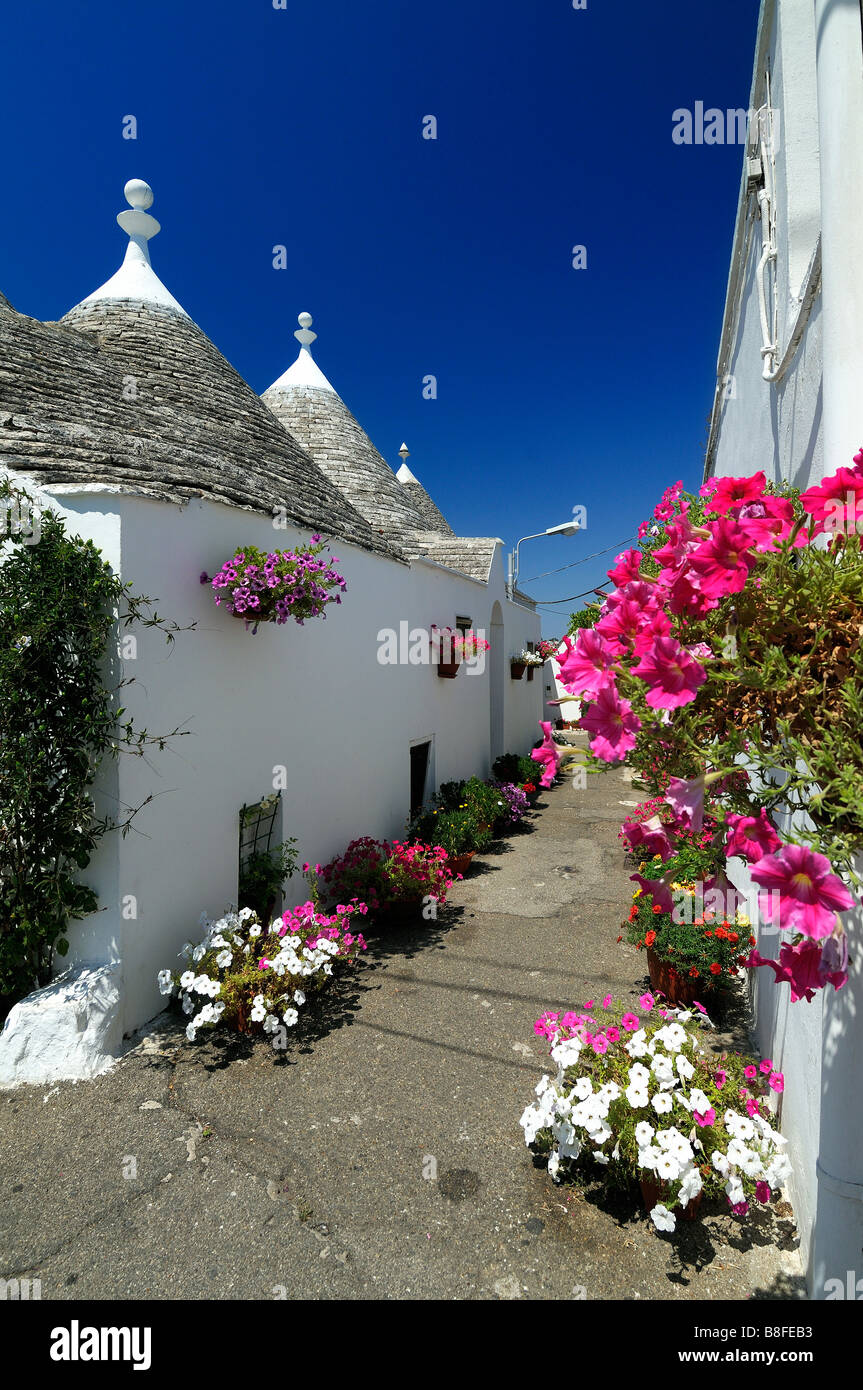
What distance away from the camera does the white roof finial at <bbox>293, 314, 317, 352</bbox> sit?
1248 centimetres

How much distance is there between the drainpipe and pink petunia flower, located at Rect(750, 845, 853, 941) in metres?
1.38

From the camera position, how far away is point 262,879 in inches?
229

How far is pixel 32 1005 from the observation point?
4.03 metres

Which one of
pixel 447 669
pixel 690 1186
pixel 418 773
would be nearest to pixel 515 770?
pixel 418 773

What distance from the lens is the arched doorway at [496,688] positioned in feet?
49.5

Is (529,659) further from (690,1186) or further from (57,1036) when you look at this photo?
(690,1186)

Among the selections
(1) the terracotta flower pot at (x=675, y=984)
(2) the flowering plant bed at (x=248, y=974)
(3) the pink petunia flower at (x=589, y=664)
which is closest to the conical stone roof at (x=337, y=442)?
(2) the flowering plant bed at (x=248, y=974)

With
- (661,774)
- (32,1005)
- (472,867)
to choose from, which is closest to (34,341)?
(32,1005)

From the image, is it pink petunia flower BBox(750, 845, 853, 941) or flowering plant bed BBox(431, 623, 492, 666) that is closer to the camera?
pink petunia flower BBox(750, 845, 853, 941)

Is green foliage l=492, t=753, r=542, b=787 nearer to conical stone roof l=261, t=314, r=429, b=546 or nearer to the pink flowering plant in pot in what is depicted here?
conical stone roof l=261, t=314, r=429, b=546

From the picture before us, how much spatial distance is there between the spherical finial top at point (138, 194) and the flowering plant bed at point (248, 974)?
9045 millimetres

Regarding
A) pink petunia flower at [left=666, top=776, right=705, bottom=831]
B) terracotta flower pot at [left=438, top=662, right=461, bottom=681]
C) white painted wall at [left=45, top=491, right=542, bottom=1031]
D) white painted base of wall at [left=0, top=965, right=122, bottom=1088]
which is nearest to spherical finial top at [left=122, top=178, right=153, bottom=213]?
white painted wall at [left=45, top=491, right=542, bottom=1031]
